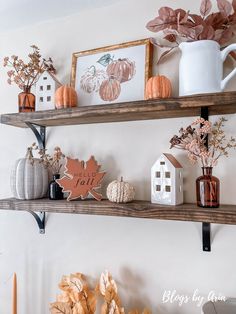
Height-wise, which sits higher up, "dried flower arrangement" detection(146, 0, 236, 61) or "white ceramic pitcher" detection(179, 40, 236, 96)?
"dried flower arrangement" detection(146, 0, 236, 61)

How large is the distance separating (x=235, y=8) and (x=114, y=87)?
0.52 m

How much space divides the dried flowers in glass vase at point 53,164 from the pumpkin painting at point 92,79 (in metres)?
0.30

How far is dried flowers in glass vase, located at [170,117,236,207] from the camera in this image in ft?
3.04

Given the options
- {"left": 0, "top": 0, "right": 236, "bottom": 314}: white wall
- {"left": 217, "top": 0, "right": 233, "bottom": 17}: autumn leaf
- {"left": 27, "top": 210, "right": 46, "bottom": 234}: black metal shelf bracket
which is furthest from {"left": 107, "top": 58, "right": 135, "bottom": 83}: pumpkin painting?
{"left": 27, "top": 210, "right": 46, "bottom": 234}: black metal shelf bracket

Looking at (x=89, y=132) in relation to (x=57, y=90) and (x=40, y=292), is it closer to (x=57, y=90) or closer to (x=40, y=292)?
(x=57, y=90)

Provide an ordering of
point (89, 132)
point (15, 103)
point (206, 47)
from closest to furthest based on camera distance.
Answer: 1. point (206, 47)
2. point (89, 132)
3. point (15, 103)

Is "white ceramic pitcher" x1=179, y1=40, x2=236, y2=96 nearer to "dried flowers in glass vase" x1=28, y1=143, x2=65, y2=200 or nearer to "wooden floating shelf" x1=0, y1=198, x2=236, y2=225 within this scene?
"wooden floating shelf" x1=0, y1=198, x2=236, y2=225

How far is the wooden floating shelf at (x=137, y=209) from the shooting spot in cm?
84

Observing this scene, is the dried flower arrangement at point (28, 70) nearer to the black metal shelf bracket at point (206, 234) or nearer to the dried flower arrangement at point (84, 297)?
the black metal shelf bracket at point (206, 234)

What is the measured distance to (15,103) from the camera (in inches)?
56.2

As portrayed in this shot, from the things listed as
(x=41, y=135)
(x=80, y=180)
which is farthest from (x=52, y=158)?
(x=80, y=180)

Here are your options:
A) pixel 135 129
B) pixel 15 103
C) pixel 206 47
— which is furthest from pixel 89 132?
pixel 206 47

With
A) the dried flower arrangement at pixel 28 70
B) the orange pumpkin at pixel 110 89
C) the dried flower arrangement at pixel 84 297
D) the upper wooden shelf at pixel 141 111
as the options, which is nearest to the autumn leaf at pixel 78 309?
the dried flower arrangement at pixel 84 297

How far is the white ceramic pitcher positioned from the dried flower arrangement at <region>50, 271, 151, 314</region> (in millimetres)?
797
